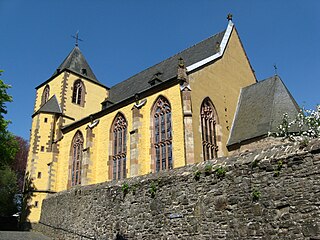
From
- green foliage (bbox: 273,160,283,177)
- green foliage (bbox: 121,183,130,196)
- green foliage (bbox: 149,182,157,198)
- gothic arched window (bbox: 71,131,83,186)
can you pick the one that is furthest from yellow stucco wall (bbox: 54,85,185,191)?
green foliage (bbox: 273,160,283,177)

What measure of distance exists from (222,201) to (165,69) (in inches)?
785

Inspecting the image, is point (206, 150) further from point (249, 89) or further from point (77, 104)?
point (77, 104)

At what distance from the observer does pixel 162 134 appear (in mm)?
20500

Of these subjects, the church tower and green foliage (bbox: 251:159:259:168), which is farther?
the church tower

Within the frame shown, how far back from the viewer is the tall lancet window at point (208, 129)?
19.9 m

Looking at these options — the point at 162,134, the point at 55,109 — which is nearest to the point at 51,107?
the point at 55,109

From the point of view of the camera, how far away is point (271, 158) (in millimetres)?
7586

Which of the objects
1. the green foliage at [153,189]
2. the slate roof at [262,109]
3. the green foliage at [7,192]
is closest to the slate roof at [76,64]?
the green foliage at [7,192]

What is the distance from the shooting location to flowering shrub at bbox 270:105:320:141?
1605 centimetres

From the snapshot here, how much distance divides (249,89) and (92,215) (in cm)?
1608

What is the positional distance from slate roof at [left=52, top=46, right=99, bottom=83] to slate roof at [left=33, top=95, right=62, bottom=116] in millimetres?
3574

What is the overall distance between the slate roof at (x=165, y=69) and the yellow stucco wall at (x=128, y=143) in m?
2.27

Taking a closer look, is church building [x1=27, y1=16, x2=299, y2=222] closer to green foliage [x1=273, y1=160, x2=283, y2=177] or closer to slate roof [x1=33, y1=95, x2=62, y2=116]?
slate roof [x1=33, y1=95, x2=62, y2=116]

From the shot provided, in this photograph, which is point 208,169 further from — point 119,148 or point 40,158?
point 40,158
